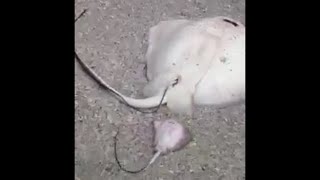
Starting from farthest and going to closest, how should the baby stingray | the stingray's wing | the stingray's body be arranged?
1. the stingray's wing
2. the stingray's body
3. the baby stingray

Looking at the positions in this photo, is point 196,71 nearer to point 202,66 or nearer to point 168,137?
point 202,66

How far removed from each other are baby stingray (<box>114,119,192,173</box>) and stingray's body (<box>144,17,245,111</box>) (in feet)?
0.22

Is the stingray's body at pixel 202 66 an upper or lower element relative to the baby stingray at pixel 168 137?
upper

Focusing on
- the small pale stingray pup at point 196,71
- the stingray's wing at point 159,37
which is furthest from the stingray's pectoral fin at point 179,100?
the stingray's wing at point 159,37

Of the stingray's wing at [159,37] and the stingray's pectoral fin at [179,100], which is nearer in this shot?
the stingray's pectoral fin at [179,100]

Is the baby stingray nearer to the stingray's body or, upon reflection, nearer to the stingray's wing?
the stingray's body

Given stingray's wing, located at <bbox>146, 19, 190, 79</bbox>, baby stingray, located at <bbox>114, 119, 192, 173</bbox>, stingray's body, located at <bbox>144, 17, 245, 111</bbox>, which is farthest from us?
stingray's wing, located at <bbox>146, 19, 190, 79</bbox>

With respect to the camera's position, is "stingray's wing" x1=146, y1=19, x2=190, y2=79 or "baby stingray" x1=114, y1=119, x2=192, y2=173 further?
"stingray's wing" x1=146, y1=19, x2=190, y2=79

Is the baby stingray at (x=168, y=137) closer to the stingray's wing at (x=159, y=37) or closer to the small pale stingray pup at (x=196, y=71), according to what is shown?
A: the small pale stingray pup at (x=196, y=71)

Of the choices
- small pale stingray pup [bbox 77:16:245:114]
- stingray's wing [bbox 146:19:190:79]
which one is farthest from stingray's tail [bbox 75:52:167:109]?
stingray's wing [bbox 146:19:190:79]

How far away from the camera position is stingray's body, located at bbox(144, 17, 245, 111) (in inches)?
60.6

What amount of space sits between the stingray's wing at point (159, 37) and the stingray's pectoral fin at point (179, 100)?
0.11m

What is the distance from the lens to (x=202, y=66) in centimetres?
156

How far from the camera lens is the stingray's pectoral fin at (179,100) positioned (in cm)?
153
